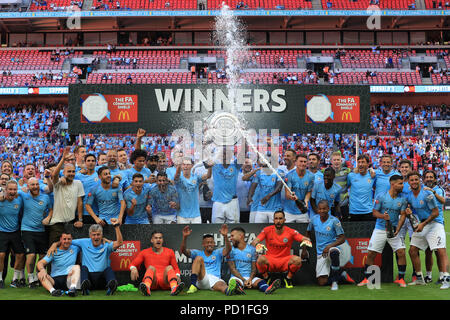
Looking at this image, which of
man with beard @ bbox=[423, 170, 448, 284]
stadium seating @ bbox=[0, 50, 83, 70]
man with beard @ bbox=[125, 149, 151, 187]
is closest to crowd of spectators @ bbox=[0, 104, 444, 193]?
stadium seating @ bbox=[0, 50, 83, 70]

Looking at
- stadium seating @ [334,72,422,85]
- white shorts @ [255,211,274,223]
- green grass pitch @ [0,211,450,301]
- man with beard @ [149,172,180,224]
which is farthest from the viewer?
stadium seating @ [334,72,422,85]

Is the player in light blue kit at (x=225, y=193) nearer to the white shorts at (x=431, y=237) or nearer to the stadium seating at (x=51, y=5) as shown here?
the white shorts at (x=431, y=237)

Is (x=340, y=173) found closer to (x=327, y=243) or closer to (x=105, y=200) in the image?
(x=327, y=243)

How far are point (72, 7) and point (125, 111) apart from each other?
34046mm

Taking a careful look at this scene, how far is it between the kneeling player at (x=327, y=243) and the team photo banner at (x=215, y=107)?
7.28 ft

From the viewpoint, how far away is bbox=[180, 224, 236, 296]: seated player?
324 inches

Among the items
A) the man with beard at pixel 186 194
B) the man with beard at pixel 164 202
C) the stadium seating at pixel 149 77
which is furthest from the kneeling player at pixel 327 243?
the stadium seating at pixel 149 77

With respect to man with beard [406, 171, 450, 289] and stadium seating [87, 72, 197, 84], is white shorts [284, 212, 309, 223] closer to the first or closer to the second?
man with beard [406, 171, 450, 289]

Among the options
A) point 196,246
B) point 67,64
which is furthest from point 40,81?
point 196,246

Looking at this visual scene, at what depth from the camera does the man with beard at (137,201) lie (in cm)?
880

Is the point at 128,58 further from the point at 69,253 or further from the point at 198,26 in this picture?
the point at 69,253

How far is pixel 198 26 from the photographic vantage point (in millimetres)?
41812

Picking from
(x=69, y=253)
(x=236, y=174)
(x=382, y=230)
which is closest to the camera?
(x=69, y=253)

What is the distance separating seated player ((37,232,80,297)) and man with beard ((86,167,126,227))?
64 cm
